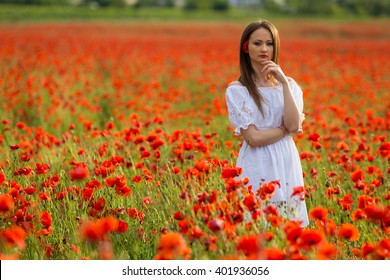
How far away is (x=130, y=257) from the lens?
8.21 ft

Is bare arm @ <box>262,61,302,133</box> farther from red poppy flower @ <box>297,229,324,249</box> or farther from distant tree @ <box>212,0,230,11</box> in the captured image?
distant tree @ <box>212,0,230,11</box>

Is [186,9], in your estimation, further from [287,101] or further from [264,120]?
[287,101]

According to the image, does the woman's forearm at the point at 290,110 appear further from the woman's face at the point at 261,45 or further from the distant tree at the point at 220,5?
the distant tree at the point at 220,5

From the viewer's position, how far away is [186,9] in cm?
4194

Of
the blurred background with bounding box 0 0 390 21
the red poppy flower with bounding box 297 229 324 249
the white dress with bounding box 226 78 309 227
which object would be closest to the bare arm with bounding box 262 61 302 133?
the white dress with bounding box 226 78 309 227

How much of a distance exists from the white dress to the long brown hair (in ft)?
0.08

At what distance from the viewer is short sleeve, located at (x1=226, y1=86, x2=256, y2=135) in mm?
2488

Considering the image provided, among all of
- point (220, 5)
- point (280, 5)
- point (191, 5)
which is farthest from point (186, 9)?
point (280, 5)

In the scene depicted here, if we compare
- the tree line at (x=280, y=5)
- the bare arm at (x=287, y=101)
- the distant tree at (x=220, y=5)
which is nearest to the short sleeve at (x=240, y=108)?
the bare arm at (x=287, y=101)

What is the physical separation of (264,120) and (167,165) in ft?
1.66

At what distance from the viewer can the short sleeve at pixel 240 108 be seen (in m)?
2.49

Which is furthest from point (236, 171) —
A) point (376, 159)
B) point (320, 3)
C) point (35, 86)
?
point (320, 3)

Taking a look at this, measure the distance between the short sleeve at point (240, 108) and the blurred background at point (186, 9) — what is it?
25.9m
